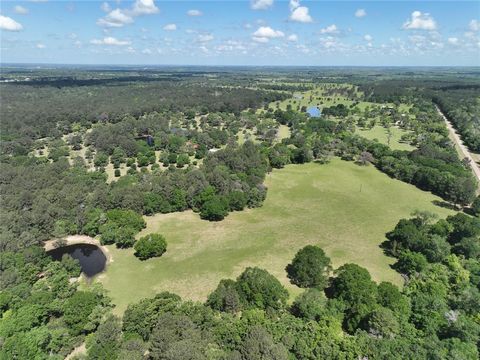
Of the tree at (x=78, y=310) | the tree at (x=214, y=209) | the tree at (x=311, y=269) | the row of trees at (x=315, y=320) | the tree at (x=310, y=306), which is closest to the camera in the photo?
the row of trees at (x=315, y=320)

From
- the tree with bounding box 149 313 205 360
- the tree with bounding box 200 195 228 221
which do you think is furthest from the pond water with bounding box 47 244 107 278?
the tree with bounding box 149 313 205 360

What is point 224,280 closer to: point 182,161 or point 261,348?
point 261,348

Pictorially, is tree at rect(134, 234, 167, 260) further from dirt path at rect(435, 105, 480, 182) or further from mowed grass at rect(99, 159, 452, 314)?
dirt path at rect(435, 105, 480, 182)

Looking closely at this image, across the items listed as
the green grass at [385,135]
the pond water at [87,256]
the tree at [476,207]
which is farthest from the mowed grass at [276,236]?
the green grass at [385,135]

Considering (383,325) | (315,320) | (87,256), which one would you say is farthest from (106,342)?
(383,325)

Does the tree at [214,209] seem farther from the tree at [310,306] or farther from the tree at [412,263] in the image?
the tree at [412,263]

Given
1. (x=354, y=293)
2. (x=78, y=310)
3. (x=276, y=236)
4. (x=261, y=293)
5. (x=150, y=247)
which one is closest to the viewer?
(x=78, y=310)

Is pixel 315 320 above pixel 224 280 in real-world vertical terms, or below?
below

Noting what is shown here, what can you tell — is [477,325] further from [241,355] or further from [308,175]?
[308,175]

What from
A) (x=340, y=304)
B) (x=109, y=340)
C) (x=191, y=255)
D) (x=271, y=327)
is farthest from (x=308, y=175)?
(x=109, y=340)
